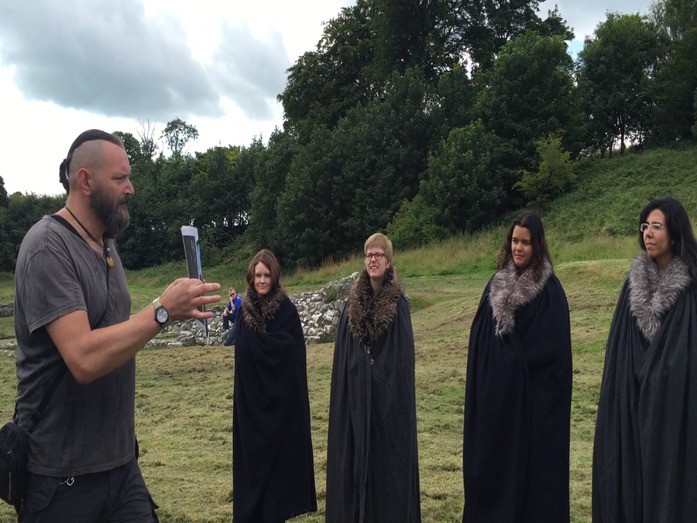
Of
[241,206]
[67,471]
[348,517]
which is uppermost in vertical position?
[241,206]

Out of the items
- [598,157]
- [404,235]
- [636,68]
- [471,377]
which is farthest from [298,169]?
[471,377]

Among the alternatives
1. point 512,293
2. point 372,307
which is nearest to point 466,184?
point 372,307

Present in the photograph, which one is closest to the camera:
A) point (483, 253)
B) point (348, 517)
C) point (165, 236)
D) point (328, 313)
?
point (348, 517)

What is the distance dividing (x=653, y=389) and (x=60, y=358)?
322 cm

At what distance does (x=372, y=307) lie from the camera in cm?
511

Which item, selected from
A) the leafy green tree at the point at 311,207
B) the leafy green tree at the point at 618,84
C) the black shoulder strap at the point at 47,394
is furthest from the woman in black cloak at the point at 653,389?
the leafy green tree at the point at 618,84

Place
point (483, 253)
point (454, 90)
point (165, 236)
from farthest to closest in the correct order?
1. point (165, 236)
2. point (454, 90)
3. point (483, 253)

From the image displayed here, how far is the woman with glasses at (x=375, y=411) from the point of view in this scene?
4770 millimetres

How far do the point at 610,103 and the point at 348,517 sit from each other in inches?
1523

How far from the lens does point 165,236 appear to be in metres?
50.3

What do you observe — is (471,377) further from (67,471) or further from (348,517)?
(67,471)

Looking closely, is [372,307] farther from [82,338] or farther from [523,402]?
[82,338]

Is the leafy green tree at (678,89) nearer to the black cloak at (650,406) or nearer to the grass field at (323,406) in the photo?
the grass field at (323,406)

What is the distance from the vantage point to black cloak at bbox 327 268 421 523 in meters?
4.77
